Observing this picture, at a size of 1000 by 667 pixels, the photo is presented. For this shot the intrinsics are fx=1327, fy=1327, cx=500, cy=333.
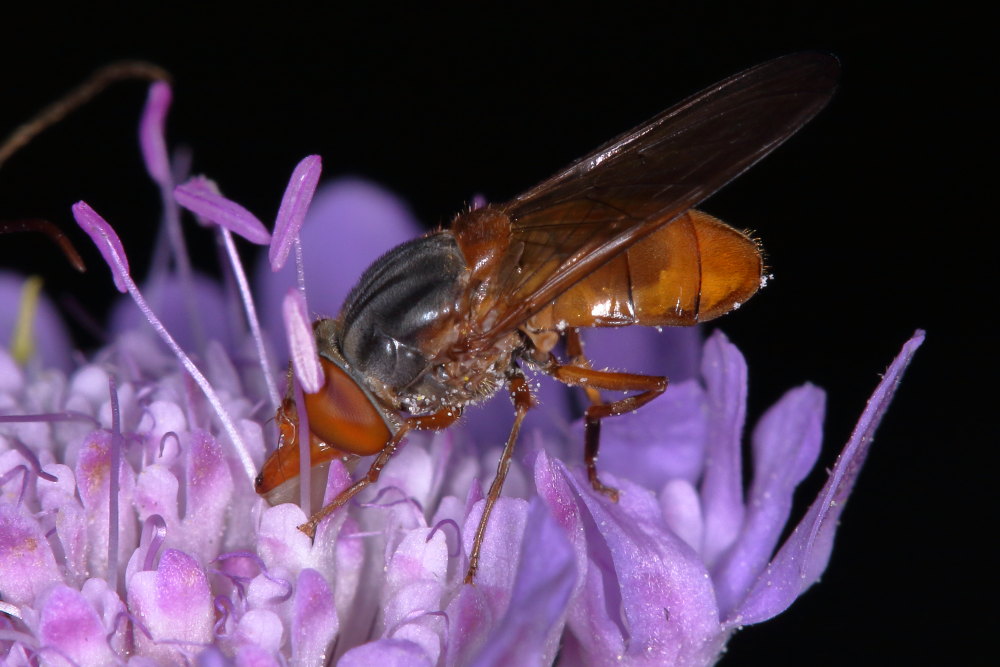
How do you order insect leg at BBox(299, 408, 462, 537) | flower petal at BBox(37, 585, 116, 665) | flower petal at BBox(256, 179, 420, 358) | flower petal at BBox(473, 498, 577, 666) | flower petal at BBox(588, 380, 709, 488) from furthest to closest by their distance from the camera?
1. flower petal at BBox(256, 179, 420, 358)
2. flower petal at BBox(588, 380, 709, 488)
3. insect leg at BBox(299, 408, 462, 537)
4. flower petal at BBox(37, 585, 116, 665)
5. flower petal at BBox(473, 498, 577, 666)

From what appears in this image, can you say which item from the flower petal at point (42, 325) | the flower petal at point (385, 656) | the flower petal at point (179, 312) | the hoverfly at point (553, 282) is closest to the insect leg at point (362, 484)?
the hoverfly at point (553, 282)

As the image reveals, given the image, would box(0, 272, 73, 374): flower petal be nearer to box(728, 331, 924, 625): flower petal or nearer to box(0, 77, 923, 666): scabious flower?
box(0, 77, 923, 666): scabious flower

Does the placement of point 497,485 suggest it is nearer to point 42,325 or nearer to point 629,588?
point 629,588

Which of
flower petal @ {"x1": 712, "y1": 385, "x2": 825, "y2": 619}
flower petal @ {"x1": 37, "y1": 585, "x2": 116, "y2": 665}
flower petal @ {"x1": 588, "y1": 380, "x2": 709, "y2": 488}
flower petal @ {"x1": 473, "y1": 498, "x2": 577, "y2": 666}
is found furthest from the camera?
flower petal @ {"x1": 588, "y1": 380, "x2": 709, "y2": 488}

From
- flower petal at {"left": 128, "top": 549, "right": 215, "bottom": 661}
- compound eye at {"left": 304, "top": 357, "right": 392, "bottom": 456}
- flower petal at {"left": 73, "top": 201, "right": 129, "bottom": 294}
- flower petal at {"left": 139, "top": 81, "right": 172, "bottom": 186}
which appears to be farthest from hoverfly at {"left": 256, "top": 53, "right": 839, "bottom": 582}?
flower petal at {"left": 139, "top": 81, "right": 172, "bottom": 186}

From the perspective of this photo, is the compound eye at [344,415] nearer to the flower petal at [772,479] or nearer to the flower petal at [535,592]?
the flower petal at [535,592]

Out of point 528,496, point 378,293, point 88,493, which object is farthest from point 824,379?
point 88,493

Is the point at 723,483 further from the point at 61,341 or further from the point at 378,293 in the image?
the point at 61,341
